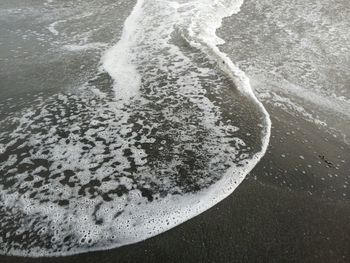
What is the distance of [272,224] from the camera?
3.47m

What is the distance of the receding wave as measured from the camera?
359 centimetres

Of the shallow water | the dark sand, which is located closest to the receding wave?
the shallow water

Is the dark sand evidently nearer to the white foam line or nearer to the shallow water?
the shallow water

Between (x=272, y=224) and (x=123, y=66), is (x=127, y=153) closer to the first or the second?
(x=272, y=224)

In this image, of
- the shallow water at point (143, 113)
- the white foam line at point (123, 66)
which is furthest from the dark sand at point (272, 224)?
the white foam line at point (123, 66)

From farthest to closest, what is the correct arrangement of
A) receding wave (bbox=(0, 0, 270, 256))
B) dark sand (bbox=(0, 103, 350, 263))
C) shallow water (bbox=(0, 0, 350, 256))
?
shallow water (bbox=(0, 0, 350, 256))
receding wave (bbox=(0, 0, 270, 256))
dark sand (bbox=(0, 103, 350, 263))

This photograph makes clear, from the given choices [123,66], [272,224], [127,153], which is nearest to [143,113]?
[127,153]

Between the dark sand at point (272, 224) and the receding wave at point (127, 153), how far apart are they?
0.16 meters

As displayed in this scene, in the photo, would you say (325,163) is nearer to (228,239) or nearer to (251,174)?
(251,174)

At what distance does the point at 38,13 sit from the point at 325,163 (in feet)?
29.8

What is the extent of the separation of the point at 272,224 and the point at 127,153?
6.88 feet

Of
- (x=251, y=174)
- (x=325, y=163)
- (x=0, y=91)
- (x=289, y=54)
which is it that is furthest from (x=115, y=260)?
(x=289, y=54)

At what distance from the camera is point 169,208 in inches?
148

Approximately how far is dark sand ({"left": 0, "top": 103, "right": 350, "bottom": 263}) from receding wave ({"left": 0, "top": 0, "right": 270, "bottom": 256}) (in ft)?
0.52
